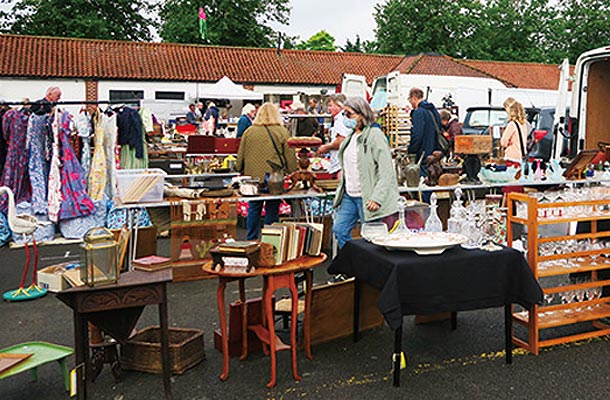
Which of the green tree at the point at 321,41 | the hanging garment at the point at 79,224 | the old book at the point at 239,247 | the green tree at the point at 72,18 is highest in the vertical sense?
the green tree at the point at 321,41

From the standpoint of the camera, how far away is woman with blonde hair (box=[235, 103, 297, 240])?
626 cm

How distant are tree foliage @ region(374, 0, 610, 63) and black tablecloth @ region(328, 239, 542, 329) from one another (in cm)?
3673

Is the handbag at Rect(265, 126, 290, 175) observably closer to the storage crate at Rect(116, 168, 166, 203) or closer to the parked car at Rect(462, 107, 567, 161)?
the storage crate at Rect(116, 168, 166, 203)

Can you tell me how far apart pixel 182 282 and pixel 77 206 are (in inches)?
117

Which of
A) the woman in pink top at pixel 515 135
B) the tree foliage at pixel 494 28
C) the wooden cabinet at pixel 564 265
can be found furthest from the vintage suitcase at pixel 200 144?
the tree foliage at pixel 494 28

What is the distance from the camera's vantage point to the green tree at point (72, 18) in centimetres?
3159

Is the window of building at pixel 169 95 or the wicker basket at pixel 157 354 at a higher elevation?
the window of building at pixel 169 95

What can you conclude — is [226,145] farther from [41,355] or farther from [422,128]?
[41,355]

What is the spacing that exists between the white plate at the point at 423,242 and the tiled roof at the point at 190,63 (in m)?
22.0

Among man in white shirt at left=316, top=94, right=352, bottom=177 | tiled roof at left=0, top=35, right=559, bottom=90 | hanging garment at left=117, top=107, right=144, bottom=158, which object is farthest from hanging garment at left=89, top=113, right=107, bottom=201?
tiled roof at left=0, top=35, right=559, bottom=90

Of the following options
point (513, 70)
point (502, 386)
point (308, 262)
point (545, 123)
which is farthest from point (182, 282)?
point (513, 70)

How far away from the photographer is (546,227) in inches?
265

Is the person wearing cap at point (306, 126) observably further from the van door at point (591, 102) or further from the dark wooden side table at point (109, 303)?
the dark wooden side table at point (109, 303)

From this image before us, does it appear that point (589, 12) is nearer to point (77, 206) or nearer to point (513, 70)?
point (513, 70)
